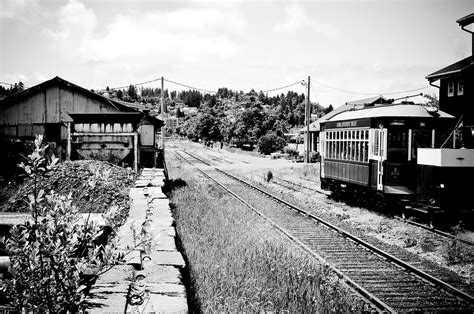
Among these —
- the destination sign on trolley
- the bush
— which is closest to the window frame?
the destination sign on trolley

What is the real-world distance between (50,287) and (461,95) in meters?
25.1

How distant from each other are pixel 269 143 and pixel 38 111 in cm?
3269

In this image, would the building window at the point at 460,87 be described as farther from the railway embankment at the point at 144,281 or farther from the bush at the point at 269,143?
the bush at the point at 269,143

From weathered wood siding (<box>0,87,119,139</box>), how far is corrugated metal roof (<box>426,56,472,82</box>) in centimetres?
2044

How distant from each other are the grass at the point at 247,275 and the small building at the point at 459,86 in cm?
1682

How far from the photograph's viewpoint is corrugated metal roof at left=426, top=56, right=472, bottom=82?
877 inches

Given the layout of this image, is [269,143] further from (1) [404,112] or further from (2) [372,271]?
(2) [372,271]

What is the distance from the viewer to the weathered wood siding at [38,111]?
19.9m

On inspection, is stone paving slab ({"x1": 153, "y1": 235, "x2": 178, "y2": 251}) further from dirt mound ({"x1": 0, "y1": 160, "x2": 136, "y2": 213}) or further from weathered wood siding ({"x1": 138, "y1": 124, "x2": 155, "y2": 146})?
weathered wood siding ({"x1": 138, "y1": 124, "x2": 155, "y2": 146})

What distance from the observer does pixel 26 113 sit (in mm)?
19953

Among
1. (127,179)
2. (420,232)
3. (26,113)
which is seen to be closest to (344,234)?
(420,232)

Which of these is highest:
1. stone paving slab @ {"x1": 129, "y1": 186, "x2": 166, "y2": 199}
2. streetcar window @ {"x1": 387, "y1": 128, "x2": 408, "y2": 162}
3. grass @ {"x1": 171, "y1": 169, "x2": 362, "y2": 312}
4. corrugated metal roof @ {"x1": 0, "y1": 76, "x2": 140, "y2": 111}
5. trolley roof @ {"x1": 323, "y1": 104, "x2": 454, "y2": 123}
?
corrugated metal roof @ {"x1": 0, "y1": 76, "x2": 140, "y2": 111}

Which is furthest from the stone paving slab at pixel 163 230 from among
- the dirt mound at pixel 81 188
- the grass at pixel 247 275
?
the dirt mound at pixel 81 188

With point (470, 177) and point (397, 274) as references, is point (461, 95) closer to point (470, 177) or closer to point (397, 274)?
point (470, 177)
